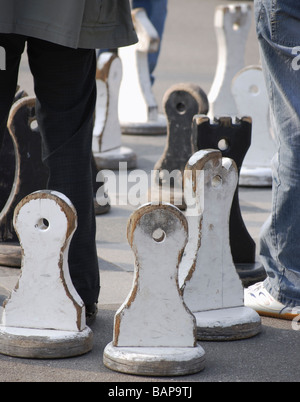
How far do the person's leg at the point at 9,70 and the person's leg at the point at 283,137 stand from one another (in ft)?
2.83

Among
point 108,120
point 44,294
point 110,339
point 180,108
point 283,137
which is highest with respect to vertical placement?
point 283,137

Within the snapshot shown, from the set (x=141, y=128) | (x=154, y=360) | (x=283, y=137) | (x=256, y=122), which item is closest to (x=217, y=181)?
(x=283, y=137)

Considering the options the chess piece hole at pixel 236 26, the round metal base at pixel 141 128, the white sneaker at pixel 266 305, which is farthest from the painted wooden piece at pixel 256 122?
the white sneaker at pixel 266 305

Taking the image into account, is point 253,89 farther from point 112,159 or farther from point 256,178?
point 112,159

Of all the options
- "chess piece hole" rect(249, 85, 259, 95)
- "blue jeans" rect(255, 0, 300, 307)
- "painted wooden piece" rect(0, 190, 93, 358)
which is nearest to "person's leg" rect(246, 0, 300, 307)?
"blue jeans" rect(255, 0, 300, 307)

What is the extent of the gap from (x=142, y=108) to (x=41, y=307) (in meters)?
4.48

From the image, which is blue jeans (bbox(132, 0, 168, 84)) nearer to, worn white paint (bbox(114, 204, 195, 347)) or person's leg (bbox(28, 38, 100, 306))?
person's leg (bbox(28, 38, 100, 306))

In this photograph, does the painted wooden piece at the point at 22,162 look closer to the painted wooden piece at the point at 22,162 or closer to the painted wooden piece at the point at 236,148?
the painted wooden piece at the point at 22,162

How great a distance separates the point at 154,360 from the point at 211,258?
20.4 inches

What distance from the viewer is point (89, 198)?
3.04 metres

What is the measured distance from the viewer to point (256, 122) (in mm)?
5633

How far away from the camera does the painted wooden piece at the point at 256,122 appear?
548cm
